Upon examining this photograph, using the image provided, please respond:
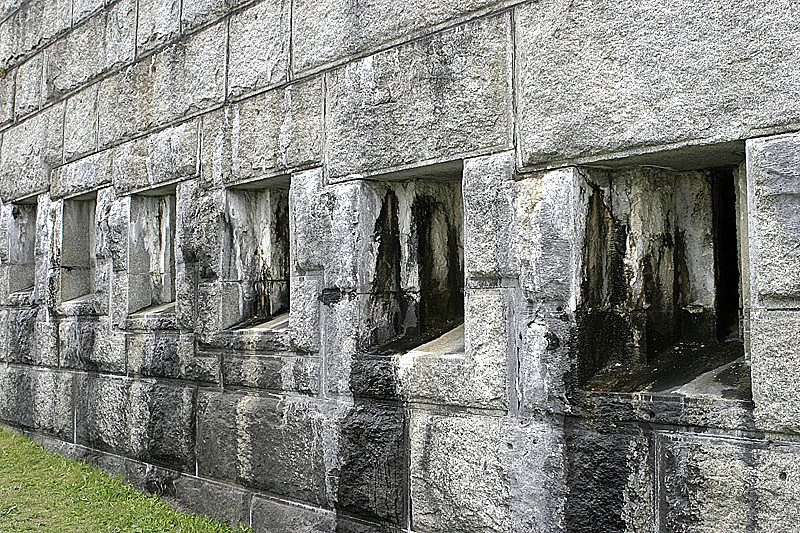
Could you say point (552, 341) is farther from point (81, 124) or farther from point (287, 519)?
point (81, 124)

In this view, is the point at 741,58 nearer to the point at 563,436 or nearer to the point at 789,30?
the point at 789,30

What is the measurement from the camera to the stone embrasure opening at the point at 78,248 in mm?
6500

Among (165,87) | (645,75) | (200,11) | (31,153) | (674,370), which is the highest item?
(200,11)

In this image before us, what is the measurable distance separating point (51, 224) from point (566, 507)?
5.12m

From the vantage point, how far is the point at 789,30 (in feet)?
8.39

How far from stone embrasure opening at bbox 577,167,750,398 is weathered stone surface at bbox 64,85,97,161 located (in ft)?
14.0

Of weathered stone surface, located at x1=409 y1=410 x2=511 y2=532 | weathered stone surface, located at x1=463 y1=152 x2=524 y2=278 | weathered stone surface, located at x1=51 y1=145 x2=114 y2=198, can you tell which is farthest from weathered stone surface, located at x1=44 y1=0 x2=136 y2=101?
weathered stone surface, located at x1=409 y1=410 x2=511 y2=532

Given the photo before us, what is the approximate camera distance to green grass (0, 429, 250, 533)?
457 centimetres

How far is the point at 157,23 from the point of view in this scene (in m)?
5.38

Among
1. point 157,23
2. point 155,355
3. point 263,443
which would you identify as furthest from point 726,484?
point 157,23

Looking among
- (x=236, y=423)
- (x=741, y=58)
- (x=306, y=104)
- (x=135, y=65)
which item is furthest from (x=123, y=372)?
(x=741, y=58)

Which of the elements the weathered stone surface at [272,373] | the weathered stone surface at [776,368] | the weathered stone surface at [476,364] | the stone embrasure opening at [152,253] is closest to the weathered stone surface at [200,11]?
the stone embrasure opening at [152,253]

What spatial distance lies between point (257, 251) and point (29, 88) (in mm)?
3558

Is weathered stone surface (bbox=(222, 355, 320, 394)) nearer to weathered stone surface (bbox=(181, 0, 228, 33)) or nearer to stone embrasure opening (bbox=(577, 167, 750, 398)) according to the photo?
stone embrasure opening (bbox=(577, 167, 750, 398))
